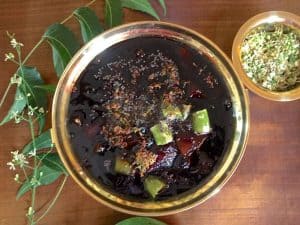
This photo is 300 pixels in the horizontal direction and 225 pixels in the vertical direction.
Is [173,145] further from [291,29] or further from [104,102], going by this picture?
[291,29]

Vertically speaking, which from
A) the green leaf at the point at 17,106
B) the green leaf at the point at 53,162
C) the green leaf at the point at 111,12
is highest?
the green leaf at the point at 111,12

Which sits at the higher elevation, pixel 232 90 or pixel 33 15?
pixel 33 15

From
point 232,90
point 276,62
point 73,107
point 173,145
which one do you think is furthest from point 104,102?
point 276,62

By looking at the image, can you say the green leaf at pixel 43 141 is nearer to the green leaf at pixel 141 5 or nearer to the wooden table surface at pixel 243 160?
the wooden table surface at pixel 243 160

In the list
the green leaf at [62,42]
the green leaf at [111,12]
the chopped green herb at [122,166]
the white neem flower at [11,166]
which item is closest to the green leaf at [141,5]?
the green leaf at [111,12]

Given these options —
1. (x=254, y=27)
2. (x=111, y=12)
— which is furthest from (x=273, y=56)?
(x=111, y=12)

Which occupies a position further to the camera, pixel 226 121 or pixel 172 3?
pixel 172 3
